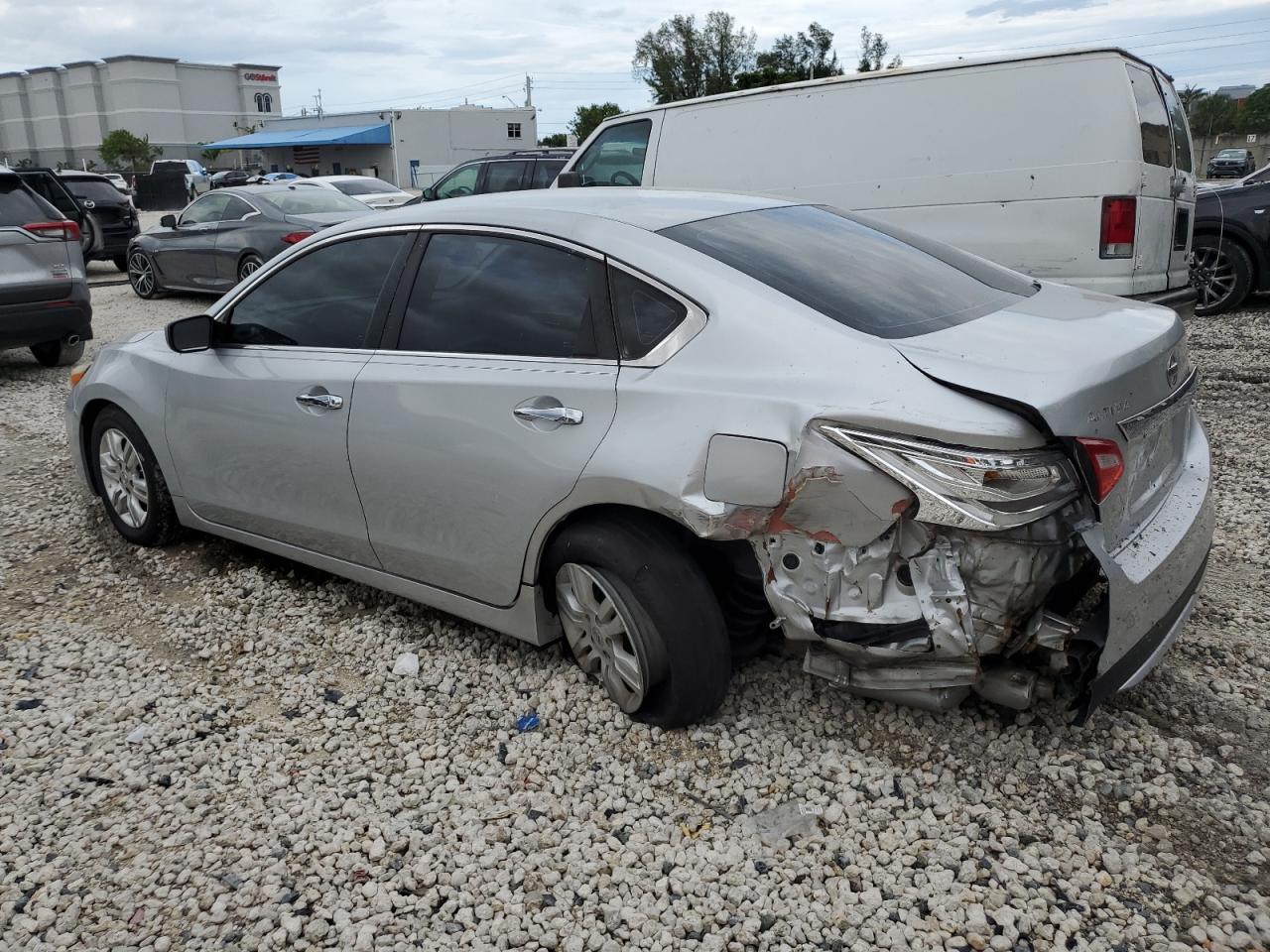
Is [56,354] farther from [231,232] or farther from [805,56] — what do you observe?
[805,56]

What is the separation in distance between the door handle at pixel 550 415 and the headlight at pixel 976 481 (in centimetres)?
95

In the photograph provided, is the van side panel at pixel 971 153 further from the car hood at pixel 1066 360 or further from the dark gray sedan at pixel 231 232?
the dark gray sedan at pixel 231 232

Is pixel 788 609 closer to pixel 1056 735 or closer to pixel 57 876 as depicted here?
pixel 1056 735

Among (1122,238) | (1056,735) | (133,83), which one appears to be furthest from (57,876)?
(133,83)

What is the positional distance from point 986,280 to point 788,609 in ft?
4.82

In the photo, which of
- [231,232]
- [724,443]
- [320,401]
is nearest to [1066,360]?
[724,443]

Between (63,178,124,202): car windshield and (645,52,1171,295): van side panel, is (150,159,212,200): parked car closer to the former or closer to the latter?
(63,178,124,202): car windshield

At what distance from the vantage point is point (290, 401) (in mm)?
3812

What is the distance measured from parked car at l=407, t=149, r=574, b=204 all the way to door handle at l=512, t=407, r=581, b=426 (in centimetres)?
1027

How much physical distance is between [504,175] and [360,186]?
313 inches

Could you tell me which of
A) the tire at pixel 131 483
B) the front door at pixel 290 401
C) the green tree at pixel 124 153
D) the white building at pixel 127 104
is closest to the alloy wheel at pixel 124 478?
the tire at pixel 131 483

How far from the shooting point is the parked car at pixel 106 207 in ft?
55.0

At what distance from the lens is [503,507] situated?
3.16 metres

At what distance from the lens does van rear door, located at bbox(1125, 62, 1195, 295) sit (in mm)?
6527
